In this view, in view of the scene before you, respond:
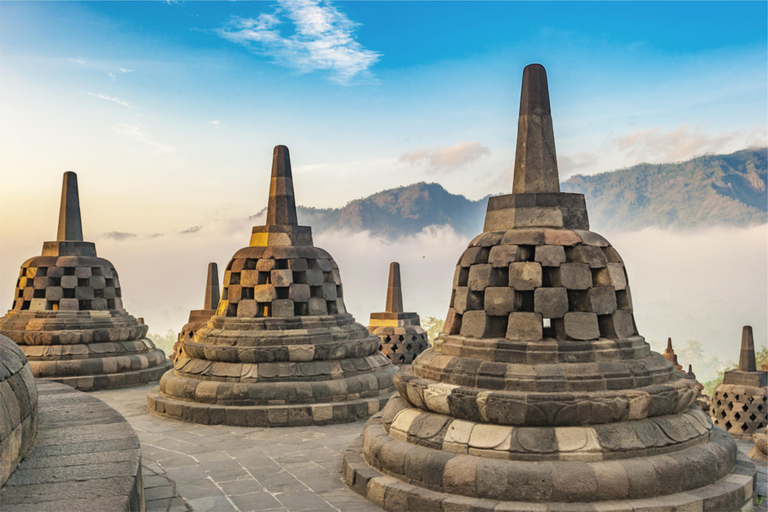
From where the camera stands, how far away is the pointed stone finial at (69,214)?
46.7 feet

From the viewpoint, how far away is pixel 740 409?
601 inches

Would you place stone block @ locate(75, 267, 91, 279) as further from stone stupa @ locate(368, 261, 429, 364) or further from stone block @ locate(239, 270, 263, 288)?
stone stupa @ locate(368, 261, 429, 364)

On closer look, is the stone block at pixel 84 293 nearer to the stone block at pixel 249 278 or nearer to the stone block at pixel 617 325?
the stone block at pixel 249 278

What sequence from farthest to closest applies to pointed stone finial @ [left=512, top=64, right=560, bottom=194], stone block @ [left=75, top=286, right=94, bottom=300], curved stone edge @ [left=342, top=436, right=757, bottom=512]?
stone block @ [left=75, top=286, right=94, bottom=300]
pointed stone finial @ [left=512, top=64, right=560, bottom=194]
curved stone edge @ [left=342, top=436, right=757, bottom=512]

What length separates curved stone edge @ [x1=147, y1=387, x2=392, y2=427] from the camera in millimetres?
9406

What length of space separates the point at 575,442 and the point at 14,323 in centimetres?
1211

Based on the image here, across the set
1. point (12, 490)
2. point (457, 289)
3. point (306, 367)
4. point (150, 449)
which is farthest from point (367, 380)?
point (12, 490)

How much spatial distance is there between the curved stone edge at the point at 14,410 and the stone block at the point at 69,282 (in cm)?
945

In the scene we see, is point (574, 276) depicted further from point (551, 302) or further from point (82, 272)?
point (82, 272)

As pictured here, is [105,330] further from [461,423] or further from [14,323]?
[461,423]

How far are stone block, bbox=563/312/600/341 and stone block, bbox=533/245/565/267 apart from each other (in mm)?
497

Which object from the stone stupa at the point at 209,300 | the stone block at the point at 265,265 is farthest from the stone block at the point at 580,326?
the stone stupa at the point at 209,300

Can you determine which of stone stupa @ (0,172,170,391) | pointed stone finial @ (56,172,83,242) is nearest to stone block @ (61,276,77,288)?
stone stupa @ (0,172,170,391)

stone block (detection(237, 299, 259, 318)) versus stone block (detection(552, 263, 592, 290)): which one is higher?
stone block (detection(552, 263, 592, 290))
